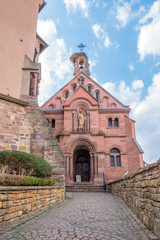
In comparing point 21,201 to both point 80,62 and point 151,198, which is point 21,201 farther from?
point 80,62

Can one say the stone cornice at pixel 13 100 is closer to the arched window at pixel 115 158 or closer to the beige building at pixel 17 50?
the beige building at pixel 17 50

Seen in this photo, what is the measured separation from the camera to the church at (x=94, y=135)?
Answer: 20.4 metres

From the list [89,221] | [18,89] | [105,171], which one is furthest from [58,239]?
[105,171]

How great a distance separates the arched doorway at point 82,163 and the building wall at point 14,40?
1275 centimetres

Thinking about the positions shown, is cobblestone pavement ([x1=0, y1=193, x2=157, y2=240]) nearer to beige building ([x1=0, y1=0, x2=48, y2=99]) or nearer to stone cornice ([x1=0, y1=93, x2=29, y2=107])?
stone cornice ([x1=0, y1=93, x2=29, y2=107])

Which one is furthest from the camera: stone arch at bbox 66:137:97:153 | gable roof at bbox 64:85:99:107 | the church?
gable roof at bbox 64:85:99:107

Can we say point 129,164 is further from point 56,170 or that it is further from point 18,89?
point 18,89

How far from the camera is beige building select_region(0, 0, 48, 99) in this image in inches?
426

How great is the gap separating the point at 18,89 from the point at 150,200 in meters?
9.32

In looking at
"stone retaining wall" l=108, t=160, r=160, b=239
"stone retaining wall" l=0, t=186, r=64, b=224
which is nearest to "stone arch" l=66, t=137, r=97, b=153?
"stone retaining wall" l=0, t=186, r=64, b=224

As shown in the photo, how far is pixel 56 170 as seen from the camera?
31.9 ft

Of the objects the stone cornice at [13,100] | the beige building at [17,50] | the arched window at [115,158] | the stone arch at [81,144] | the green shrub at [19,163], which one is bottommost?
the green shrub at [19,163]

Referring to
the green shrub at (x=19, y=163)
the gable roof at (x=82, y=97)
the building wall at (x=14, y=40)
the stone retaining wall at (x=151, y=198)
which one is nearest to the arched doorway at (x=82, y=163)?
the gable roof at (x=82, y=97)

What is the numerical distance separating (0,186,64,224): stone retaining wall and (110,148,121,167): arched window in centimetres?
1474
